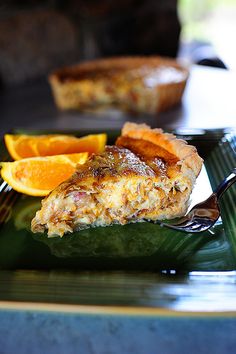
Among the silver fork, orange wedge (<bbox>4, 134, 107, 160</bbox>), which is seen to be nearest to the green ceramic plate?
the silver fork

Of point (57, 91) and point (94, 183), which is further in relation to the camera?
point (57, 91)

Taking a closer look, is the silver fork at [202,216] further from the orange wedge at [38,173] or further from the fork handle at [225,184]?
the orange wedge at [38,173]

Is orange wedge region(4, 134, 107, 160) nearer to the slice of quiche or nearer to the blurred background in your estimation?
the slice of quiche

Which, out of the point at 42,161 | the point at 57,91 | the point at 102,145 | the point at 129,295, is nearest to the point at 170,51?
the point at 57,91

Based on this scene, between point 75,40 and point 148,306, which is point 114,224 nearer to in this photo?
point 148,306

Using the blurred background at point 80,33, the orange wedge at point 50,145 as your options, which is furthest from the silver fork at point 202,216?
the blurred background at point 80,33

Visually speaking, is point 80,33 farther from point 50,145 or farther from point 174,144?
point 174,144

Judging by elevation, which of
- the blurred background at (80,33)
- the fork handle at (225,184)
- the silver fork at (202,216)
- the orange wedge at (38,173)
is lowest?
the blurred background at (80,33)
